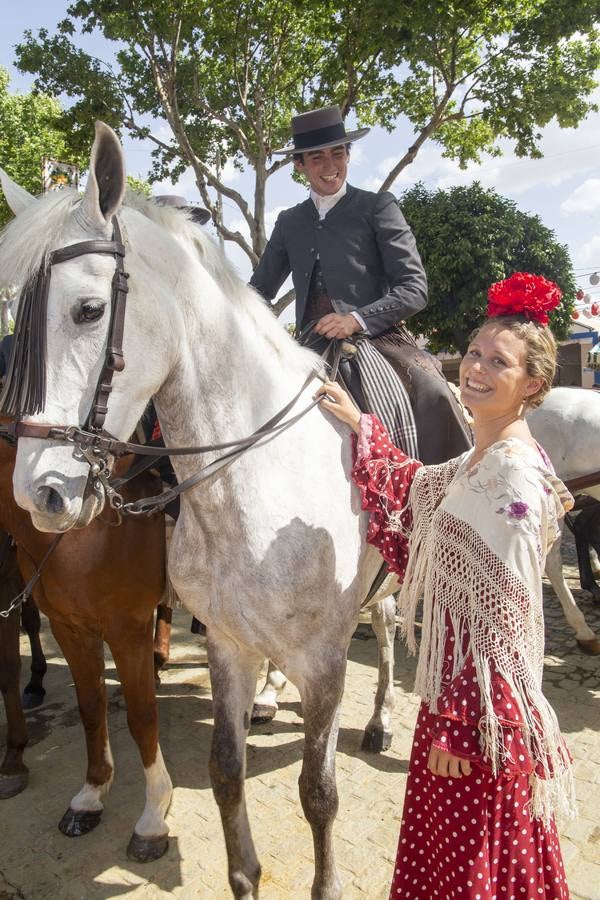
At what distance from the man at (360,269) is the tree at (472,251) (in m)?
10.7

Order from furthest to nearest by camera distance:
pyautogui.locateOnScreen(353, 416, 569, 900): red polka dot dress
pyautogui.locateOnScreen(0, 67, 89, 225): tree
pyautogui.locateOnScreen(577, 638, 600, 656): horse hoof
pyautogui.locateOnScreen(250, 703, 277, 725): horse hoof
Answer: pyautogui.locateOnScreen(0, 67, 89, 225): tree < pyautogui.locateOnScreen(577, 638, 600, 656): horse hoof < pyautogui.locateOnScreen(250, 703, 277, 725): horse hoof < pyautogui.locateOnScreen(353, 416, 569, 900): red polka dot dress

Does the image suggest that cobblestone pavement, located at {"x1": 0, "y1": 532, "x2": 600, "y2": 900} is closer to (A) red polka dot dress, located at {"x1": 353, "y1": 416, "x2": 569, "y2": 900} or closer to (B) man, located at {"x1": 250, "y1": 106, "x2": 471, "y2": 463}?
(A) red polka dot dress, located at {"x1": 353, "y1": 416, "x2": 569, "y2": 900}

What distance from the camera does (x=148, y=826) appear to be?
9.52 feet

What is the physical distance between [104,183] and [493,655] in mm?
1698

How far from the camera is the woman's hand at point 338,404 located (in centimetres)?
235

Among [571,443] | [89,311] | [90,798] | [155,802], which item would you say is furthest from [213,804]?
[571,443]

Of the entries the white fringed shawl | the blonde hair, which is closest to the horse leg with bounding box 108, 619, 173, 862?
the white fringed shawl

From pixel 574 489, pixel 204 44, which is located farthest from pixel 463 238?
pixel 574 489

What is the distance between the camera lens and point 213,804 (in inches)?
129

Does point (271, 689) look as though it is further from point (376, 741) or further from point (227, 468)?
point (227, 468)

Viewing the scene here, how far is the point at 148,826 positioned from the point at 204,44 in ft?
36.2

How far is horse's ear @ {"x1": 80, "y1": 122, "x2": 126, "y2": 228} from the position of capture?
5.80 ft

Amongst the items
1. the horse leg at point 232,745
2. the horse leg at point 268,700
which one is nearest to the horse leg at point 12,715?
the horse leg at point 268,700

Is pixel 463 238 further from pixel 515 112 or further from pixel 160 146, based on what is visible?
pixel 160 146
